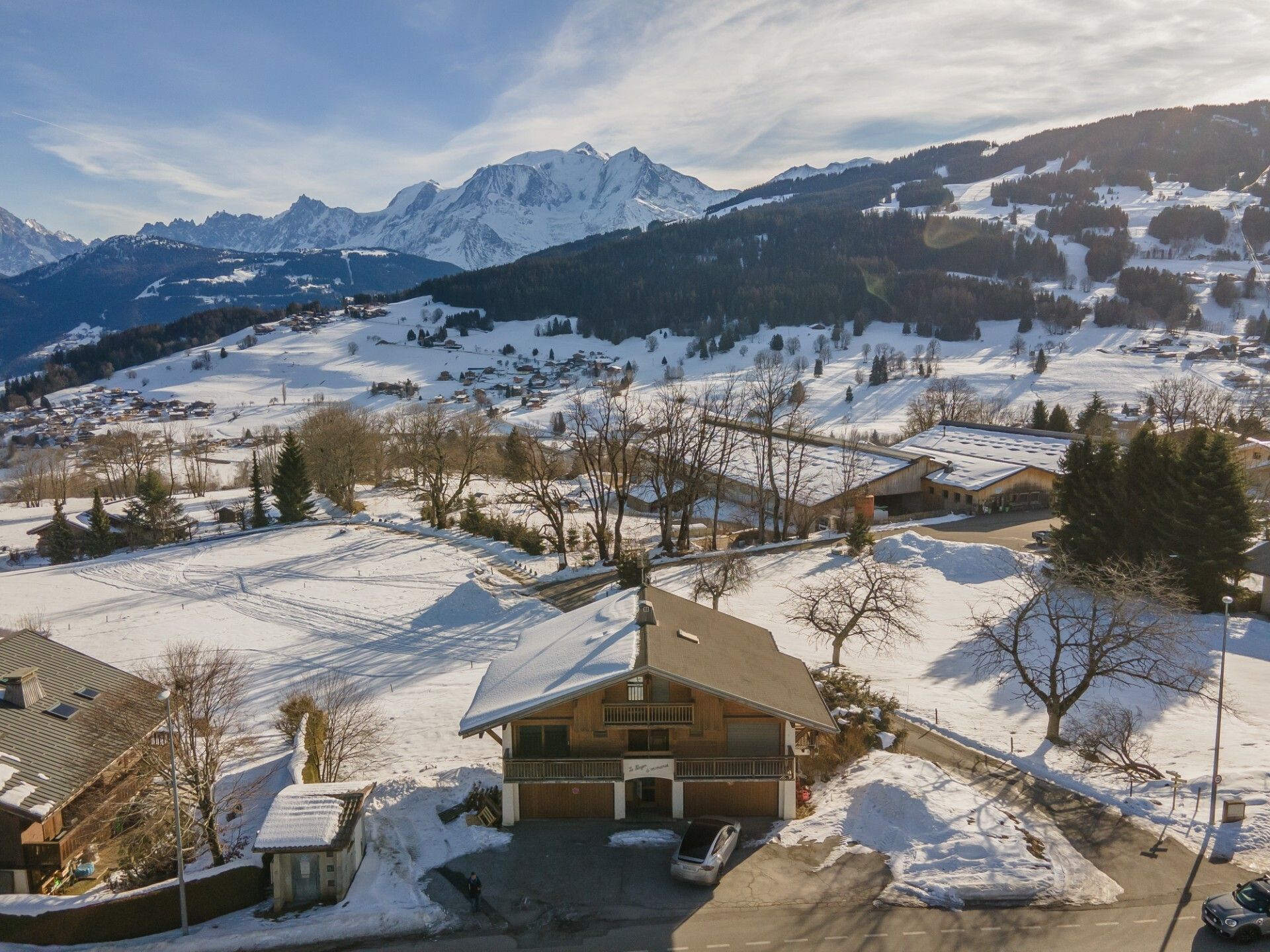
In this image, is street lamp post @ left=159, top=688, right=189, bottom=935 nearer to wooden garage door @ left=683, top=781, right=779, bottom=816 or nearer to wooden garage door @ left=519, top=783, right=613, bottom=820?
wooden garage door @ left=519, top=783, right=613, bottom=820

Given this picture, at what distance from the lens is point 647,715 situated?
2095 cm

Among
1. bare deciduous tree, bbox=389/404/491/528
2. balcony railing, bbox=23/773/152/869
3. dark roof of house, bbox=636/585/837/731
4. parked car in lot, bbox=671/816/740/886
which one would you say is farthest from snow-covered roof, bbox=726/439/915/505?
balcony railing, bbox=23/773/152/869

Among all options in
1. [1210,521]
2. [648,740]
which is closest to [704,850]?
[648,740]

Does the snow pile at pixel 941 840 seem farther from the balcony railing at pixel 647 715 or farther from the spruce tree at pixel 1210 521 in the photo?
the spruce tree at pixel 1210 521

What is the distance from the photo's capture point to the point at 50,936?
16906 millimetres

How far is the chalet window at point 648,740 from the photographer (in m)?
21.3

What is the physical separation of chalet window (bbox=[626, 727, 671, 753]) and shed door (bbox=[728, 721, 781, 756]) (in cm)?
174

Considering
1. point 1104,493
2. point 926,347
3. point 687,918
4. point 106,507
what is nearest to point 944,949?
point 687,918

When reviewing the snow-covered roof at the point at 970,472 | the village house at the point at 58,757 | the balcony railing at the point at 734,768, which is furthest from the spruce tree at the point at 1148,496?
the village house at the point at 58,757

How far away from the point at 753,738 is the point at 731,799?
173 centimetres

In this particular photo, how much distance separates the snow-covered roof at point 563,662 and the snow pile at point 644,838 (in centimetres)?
393

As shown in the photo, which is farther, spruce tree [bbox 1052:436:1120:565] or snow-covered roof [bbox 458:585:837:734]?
spruce tree [bbox 1052:436:1120:565]

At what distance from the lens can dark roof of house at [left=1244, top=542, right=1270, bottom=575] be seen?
36.5 metres

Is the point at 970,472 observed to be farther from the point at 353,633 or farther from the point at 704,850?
the point at 704,850
